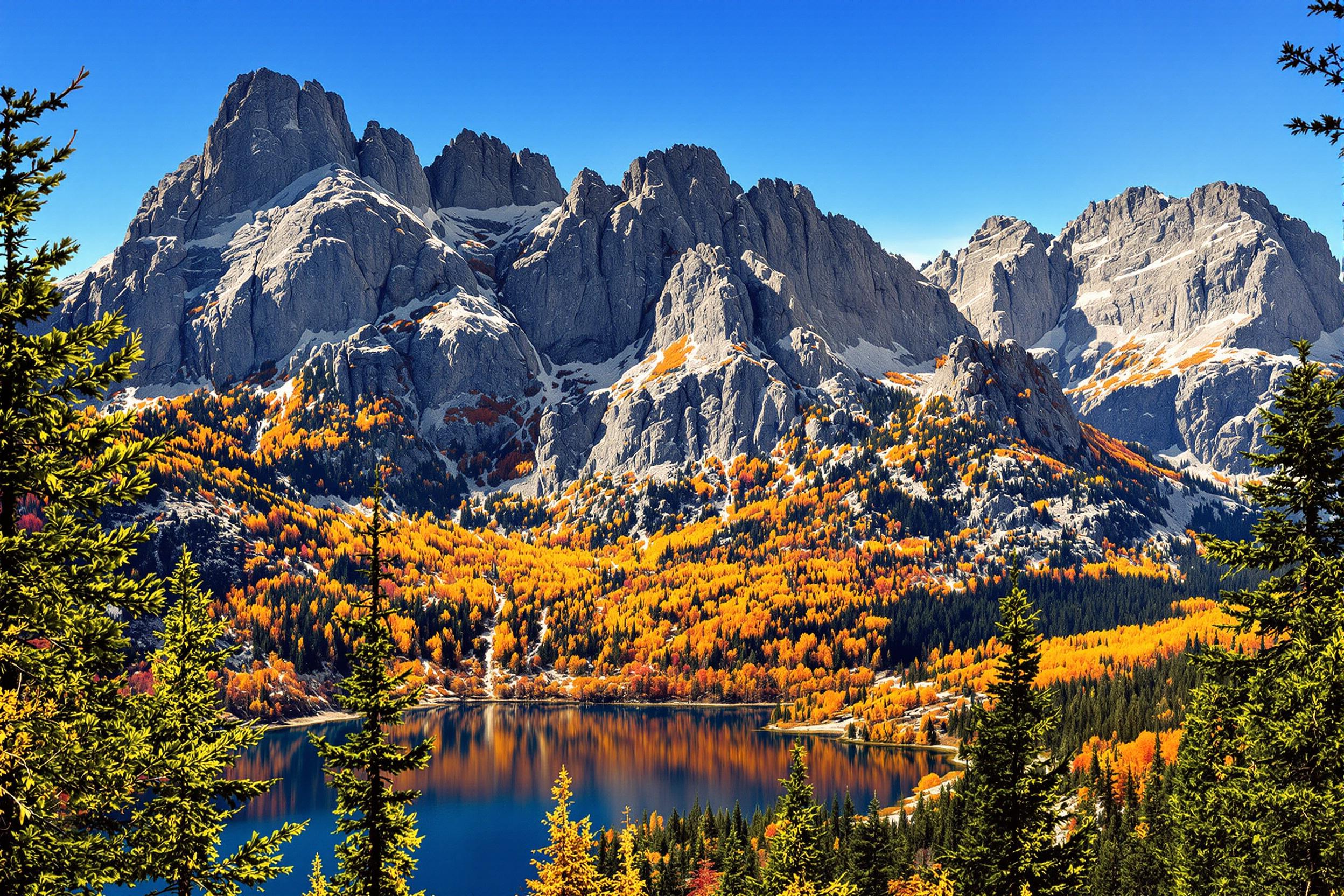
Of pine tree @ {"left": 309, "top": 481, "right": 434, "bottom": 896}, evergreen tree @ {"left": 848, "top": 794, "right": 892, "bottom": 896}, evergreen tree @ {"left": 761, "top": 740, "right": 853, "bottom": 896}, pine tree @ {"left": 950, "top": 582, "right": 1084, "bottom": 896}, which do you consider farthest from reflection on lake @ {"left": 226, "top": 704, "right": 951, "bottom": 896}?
pine tree @ {"left": 950, "top": 582, "right": 1084, "bottom": 896}

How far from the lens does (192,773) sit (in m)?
20.8

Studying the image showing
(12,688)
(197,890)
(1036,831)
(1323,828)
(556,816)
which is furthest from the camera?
(556,816)

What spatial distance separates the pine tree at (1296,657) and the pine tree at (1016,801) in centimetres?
521

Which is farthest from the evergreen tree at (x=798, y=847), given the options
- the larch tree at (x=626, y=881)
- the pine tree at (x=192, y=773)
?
the pine tree at (x=192, y=773)

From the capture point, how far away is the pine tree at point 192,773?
17.3m

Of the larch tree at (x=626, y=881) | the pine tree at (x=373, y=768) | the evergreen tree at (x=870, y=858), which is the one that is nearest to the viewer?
the pine tree at (x=373, y=768)

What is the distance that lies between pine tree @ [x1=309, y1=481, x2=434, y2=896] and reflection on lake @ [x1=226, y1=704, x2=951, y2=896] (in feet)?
292

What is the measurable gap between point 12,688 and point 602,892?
27775mm

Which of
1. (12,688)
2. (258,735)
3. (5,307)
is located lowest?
(258,735)

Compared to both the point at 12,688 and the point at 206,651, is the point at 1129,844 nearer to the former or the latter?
the point at 206,651

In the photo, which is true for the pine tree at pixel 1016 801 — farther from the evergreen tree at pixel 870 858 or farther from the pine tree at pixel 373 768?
the evergreen tree at pixel 870 858

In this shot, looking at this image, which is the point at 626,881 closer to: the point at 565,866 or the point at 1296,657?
the point at 565,866

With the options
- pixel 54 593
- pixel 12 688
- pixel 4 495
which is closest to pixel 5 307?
pixel 4 495

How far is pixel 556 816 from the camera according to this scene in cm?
3816
